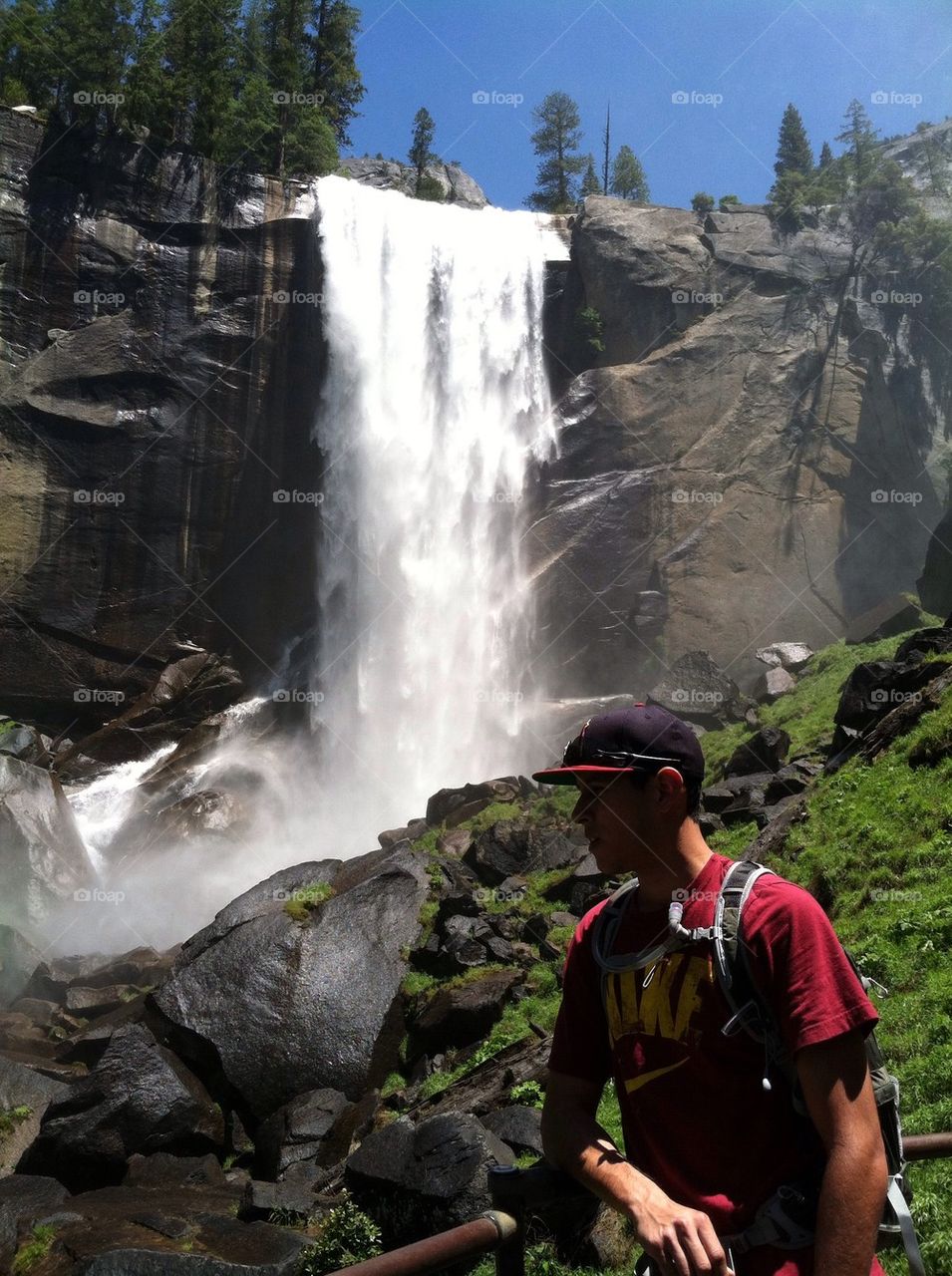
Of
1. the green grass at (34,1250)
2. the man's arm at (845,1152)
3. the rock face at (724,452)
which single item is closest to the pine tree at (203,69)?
the rock face at (724,452)

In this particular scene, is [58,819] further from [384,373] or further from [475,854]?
[384,373]

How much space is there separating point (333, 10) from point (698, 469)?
26615 mm

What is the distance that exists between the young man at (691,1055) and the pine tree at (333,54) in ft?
147

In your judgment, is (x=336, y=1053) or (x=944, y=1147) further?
(x=336, y=1053)

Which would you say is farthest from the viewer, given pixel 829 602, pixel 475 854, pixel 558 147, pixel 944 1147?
pixel 558 147

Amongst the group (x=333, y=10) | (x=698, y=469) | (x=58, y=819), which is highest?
(x=333, y=10)

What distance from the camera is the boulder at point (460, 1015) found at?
40.3ft

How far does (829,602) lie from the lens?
104 ft

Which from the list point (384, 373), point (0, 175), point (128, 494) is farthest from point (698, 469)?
Result: point (0, 175)

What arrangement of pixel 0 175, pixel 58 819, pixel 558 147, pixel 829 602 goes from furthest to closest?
pixel 558 147
pixel 829 602
pixel 0 175
pixel 58 819

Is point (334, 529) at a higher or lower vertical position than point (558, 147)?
lower

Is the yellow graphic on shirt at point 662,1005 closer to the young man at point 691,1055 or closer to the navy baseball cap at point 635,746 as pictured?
the young man at point 691,1055

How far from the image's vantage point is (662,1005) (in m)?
2.40

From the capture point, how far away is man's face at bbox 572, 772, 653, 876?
260 centimetres
